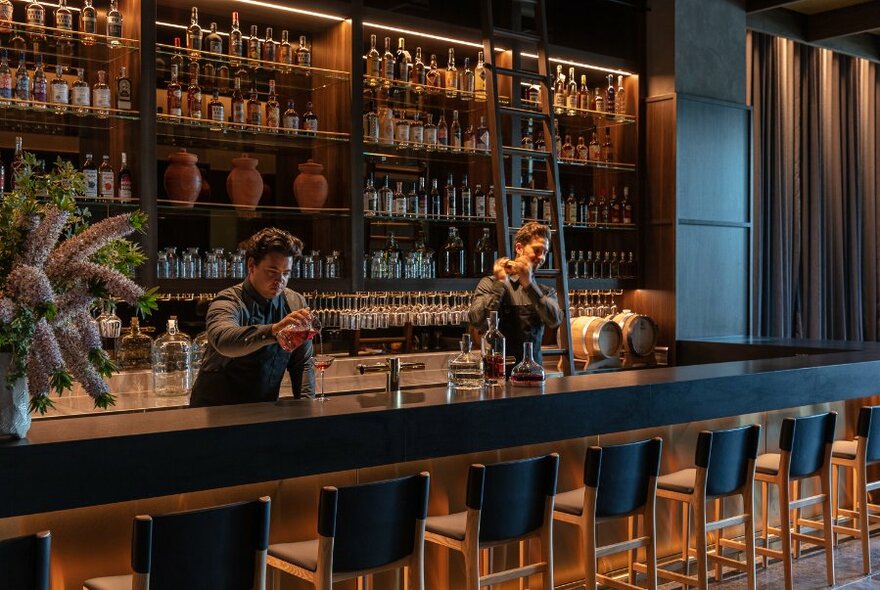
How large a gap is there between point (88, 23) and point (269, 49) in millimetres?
1000

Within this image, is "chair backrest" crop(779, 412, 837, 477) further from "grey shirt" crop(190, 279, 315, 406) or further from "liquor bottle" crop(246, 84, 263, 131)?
"liquor bottle" crop(246, 84, 263, 131)

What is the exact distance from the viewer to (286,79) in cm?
554

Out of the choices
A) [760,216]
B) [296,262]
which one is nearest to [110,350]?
[296,262]

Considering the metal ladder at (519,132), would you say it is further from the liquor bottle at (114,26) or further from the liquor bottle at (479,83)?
the liquor bottle at (114,26)

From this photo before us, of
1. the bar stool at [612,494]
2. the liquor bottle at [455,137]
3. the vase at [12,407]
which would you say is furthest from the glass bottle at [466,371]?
the liquor bottle at [455,137]

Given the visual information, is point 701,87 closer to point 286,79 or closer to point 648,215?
point 648,215

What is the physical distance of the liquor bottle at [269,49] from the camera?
5.35 m

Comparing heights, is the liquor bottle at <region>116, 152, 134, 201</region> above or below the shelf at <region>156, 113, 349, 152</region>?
below

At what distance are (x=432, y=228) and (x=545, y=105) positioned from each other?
107 cm

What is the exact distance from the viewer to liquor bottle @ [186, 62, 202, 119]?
5.09 meters

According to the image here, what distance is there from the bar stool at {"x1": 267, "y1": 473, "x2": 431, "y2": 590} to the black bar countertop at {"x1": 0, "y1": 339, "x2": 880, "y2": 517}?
0.74 ft

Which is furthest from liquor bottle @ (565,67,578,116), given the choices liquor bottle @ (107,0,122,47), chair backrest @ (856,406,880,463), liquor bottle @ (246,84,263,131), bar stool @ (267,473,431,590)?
bar stool @ (267,473,431,590)

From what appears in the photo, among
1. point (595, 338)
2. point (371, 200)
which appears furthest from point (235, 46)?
point (595, 338)

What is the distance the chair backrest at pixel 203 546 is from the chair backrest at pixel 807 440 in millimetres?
2569
